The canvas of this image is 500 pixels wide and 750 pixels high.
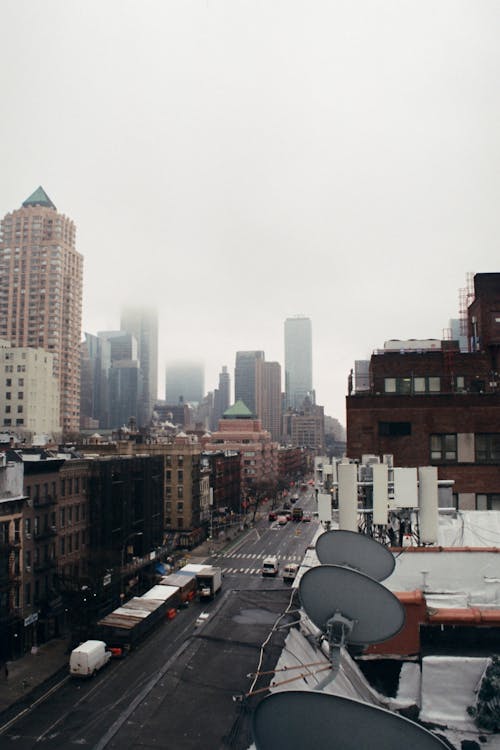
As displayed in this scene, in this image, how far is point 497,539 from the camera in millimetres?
17562

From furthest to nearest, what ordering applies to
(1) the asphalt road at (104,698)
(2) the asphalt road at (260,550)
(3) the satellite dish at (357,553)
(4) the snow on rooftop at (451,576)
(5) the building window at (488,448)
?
1. (2) the asphalt road at (260,550)
2. (5) the building window at (488,448)
3. (1) the asphalt road at (104,698)
4. (4) the snow on rooftop at (451,576)
5. (3) the satellite dish at (357,553)

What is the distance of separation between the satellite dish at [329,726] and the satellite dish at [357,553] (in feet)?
18.3

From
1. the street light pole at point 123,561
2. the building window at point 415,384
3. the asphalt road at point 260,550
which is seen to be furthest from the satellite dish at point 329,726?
the asphalt road at point 260,550

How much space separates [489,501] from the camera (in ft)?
119

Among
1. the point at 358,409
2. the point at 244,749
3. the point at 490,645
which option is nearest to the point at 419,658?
the point at 490,645

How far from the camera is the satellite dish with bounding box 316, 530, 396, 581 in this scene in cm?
1133

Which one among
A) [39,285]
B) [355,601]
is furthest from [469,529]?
[39,285]

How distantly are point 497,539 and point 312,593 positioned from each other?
10.9 meters

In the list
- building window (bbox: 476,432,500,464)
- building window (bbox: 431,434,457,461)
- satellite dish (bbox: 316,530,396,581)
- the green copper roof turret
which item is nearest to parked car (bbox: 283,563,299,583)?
building window (bbox: 431,434,457,461)

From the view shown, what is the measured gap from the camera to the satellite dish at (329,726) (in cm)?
552

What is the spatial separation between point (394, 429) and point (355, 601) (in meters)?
31.9

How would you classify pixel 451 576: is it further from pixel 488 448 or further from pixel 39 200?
pixel 39 200

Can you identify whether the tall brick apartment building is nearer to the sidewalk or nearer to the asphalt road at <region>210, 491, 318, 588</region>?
the sidewalk

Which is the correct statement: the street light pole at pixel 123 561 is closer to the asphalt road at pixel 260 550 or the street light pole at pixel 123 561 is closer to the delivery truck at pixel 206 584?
the delivery truck at pixel 206 584
